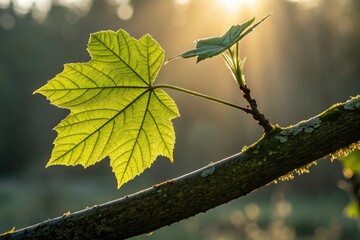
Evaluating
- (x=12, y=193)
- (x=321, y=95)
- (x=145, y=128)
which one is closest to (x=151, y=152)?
(x=145, y=128)

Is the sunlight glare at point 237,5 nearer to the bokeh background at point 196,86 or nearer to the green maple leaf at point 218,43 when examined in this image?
the bokeh background at point 196,86

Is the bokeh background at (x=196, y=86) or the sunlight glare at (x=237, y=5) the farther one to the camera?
the sunlight glare at (x=237, y=5)

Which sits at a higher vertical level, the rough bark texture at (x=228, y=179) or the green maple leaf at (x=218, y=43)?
the green maple leaf at (x=218, y=43)

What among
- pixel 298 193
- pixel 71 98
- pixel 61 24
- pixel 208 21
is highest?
pixel 61 24

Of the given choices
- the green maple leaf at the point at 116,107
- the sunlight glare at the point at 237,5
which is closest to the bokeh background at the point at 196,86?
the sunlight glare at the point at 237,5

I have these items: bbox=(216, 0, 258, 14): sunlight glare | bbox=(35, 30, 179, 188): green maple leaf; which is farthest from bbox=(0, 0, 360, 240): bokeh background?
bbox=(35, 30, 179, 188): green maple leaf

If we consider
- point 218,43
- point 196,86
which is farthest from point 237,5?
point 218,43

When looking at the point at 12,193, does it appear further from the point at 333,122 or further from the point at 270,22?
the point at 333,122

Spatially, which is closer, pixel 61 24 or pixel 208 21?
pixel 208 21
